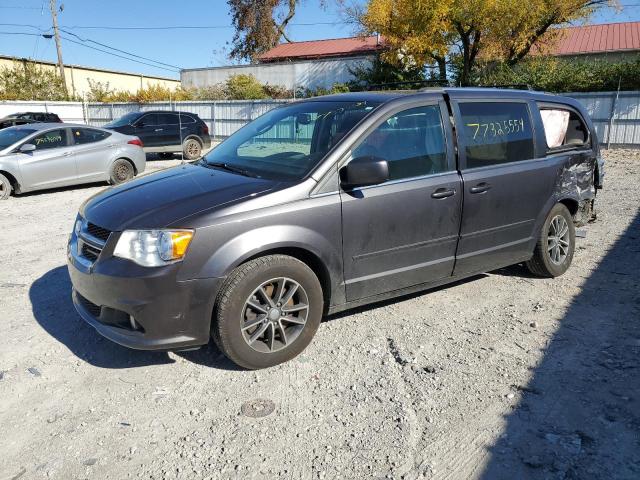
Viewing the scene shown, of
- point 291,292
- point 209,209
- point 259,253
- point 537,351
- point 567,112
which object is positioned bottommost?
point 537,351

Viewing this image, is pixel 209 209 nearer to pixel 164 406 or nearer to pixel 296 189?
pixel 296 189

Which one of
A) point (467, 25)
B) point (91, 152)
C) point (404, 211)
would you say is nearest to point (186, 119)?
point (91, 152)

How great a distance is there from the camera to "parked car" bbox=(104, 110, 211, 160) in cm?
1592

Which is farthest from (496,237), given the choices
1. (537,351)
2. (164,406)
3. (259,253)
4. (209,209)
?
(164,406)

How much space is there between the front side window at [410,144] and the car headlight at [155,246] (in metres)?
1.38

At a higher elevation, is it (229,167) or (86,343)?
(229,167)

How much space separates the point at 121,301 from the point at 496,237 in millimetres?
3163

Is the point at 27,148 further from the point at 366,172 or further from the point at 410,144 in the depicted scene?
the point at 366,172

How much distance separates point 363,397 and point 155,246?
158 centimetres

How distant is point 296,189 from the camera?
3.44 metres

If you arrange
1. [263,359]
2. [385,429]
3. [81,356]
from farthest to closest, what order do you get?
[81,356], [263,359], [385,429]

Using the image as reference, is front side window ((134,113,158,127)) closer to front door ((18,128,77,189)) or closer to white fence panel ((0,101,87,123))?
front door ((18,128,77,189))

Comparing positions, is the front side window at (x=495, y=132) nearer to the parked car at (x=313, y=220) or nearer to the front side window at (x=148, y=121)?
the parked car at (x=313, y=220)

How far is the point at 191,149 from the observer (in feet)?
55.7
